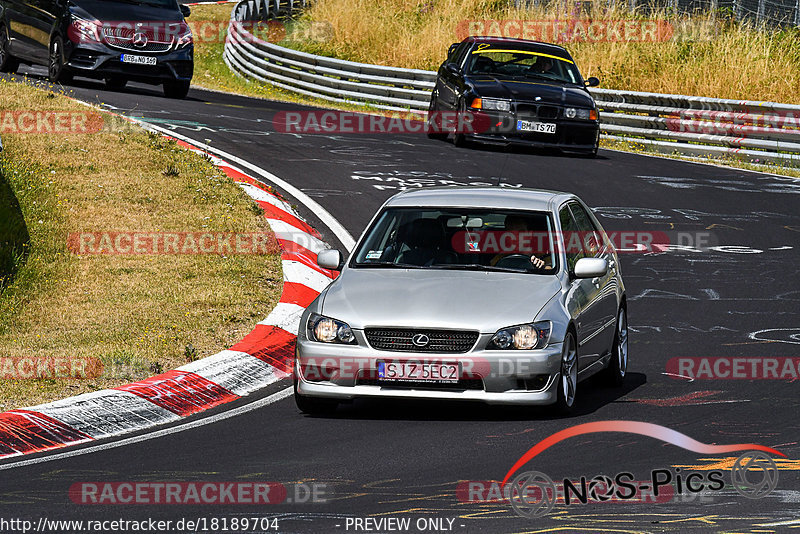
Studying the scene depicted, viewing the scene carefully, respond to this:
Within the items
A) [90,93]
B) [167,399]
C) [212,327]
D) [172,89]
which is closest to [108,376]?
[167,399]

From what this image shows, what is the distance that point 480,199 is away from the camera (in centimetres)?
970

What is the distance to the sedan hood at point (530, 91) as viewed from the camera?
68.9 feet

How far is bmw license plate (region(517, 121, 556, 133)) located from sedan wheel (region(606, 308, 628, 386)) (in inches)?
435

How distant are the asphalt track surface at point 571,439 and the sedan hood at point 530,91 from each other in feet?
15.1

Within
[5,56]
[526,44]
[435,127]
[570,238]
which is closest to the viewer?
[570,238]

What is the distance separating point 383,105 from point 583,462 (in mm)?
23302

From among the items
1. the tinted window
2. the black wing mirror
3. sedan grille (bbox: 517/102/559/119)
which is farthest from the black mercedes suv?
the tinted window

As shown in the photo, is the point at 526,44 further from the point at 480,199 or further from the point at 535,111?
the point at 480,199

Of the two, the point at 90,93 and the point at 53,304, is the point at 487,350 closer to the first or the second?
the point at 53,304

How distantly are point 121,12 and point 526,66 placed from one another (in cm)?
708

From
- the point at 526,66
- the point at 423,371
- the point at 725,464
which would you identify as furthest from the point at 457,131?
the point at 725,464
